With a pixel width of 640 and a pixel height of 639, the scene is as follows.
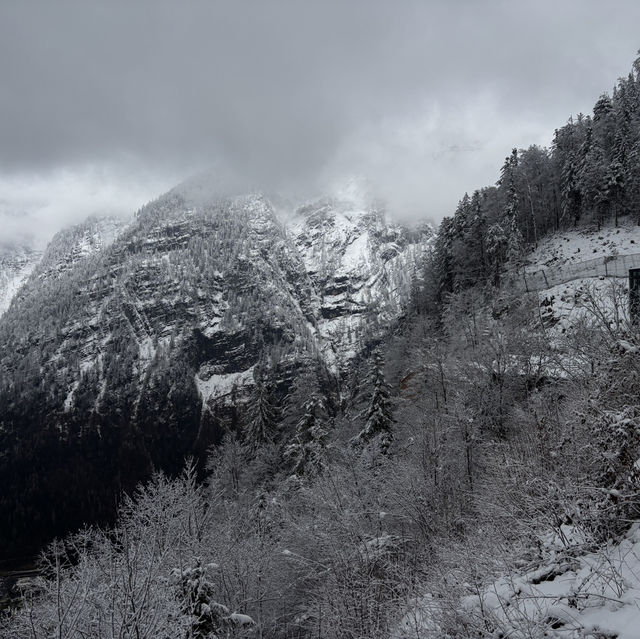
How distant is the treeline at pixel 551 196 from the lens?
45250 millimetres

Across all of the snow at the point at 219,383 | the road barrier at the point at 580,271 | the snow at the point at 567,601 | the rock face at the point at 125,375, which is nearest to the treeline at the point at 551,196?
the road barrier at the point at 580,271

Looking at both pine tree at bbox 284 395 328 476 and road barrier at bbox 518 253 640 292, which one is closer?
pine tree at bbox 284 395 328 476

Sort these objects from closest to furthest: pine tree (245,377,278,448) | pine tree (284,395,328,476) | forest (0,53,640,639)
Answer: forest (0,53,640,639) → pine tree (284,395,328,476) → pine tree (245,377,278,448)

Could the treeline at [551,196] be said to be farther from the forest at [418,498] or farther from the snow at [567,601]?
the snow at [567,601]

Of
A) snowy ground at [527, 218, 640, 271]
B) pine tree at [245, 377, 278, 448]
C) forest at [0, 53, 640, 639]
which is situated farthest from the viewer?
snowy ground at [527, 218, 640, 271]

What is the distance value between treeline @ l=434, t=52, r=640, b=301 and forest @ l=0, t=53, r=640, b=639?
0.37 metres

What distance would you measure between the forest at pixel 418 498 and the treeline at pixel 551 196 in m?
0.37

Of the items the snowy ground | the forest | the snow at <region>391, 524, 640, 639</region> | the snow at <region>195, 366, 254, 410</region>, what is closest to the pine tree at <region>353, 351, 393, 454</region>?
the forest

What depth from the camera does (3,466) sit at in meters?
122

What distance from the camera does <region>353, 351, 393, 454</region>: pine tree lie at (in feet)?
91.2

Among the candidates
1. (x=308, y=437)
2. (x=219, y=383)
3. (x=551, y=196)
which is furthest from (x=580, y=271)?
(x=219, y=383)

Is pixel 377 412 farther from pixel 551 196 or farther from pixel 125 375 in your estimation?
pixel 125 375

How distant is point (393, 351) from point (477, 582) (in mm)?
35579

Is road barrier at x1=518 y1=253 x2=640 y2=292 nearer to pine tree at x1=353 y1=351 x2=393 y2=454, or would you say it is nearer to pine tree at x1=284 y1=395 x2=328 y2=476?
pine tree at x1=353 y1=351 x2=393 y2=454
